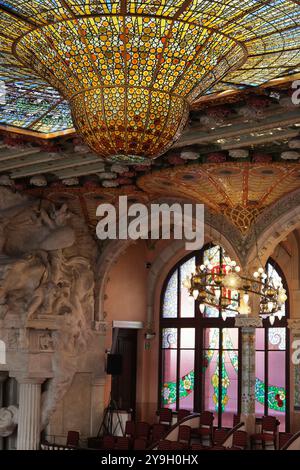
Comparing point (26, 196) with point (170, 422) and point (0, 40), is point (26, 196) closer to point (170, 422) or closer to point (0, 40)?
point (170, 422)

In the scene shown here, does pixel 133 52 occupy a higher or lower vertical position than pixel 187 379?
higher

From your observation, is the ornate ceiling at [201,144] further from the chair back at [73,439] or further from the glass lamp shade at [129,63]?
the chair back at [73,439]

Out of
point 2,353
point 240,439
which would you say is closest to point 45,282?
point 2,353

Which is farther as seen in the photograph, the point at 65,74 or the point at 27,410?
the point at 27,410

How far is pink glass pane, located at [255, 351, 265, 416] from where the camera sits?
704 inches

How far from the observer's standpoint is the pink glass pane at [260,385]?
58.6 ft

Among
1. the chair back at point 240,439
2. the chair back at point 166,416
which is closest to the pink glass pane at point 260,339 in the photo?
the chair back at point 166,416

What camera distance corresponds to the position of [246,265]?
48.3ft

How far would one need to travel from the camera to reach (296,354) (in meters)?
17.2

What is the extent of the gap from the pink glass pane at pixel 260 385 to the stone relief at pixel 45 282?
422 centimetres

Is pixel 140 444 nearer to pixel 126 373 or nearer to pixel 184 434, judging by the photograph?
pixel 184 434

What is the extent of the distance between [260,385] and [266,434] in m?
2.80
